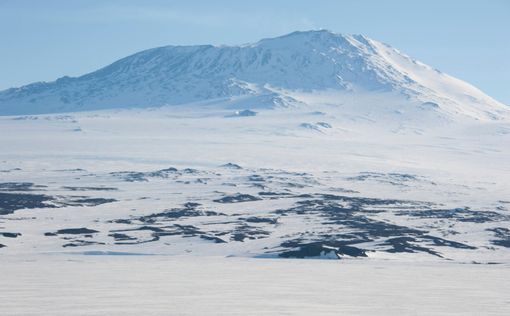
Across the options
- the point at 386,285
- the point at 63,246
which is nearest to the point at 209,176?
A: the point at 63,246

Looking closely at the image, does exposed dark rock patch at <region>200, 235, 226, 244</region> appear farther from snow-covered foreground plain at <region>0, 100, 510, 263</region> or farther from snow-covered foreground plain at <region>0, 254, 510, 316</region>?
snow-covered foreground plain at <region>0, 254, 510, 316</region>

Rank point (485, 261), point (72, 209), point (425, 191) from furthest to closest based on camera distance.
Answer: point (425, 191), point (72, 209), point (485, 261)

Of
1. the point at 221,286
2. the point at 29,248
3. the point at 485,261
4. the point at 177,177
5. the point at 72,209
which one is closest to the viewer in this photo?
the point at 221,286

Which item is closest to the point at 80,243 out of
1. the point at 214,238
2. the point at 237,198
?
the point at 214,238

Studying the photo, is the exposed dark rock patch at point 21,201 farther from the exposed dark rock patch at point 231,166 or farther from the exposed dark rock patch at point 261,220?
the exposed dark rock patch at point 231,166

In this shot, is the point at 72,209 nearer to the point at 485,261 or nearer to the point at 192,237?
the point at 192,237

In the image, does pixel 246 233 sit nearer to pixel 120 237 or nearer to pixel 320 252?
pixel 120 237

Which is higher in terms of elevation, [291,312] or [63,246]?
[291,312]

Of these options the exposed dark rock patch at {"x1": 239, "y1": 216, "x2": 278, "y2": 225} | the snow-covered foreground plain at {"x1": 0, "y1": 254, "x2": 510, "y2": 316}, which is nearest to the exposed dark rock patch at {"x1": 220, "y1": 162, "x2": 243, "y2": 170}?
the exposed dark rock patch at {"x1": 239, "y1": 216, "x2": 278, "y2": 225}

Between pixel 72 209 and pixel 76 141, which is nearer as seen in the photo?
pixel 72 209
